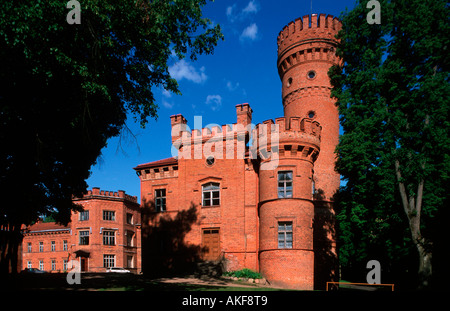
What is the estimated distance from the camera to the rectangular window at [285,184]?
800 inches

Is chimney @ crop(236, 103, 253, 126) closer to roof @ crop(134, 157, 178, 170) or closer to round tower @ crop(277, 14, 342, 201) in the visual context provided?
round tower @ crop(277, 14, 342, 201)

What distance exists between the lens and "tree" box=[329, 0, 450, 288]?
15414 millimetres

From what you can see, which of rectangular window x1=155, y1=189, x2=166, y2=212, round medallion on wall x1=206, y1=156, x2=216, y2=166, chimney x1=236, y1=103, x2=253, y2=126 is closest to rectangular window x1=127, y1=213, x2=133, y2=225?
rectangular window x1=155, y1=189, x2=166, y2=212

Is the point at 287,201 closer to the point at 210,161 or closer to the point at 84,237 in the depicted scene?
the point at 210,161

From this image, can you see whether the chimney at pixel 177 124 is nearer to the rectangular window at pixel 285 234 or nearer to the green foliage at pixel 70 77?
the green foliage at pixel 70 77

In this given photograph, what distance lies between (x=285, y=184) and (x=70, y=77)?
1395cm

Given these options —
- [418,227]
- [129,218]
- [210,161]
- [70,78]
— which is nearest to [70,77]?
[70,78]

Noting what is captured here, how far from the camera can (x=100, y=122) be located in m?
14.7

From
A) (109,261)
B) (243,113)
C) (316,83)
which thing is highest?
(316,83)

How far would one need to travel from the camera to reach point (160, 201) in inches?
976

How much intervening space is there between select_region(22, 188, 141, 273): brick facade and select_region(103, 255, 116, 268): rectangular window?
0.12 m

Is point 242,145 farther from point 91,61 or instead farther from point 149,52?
point 91,61
